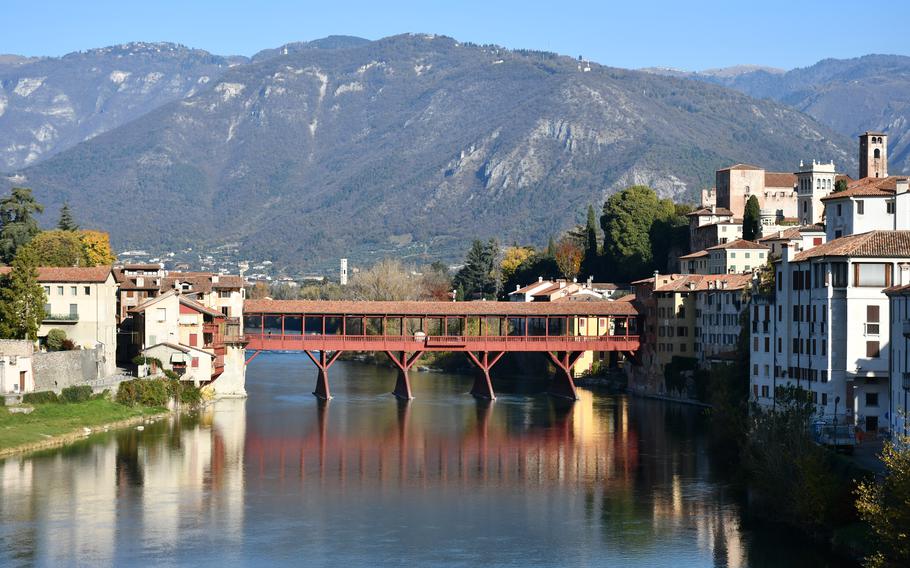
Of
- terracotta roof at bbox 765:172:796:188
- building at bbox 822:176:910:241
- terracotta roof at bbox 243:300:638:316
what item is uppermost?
terracotta roof at bbox 765:172:796:188

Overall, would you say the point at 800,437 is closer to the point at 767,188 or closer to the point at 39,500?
the point at 39,500

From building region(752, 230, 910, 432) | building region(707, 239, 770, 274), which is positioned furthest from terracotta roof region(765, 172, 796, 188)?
building region(752, 230, 910, 432)

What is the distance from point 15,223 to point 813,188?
59.1 m

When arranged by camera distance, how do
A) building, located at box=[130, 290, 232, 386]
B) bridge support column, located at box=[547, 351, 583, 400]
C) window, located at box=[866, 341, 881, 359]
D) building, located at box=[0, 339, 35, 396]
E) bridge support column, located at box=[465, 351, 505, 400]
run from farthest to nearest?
1. bridge support column, located at box=[547, 351, 583, 400]
2. bridge support column, located at box=[465, 351, 505, 400]
3. building, located at box=[130, 290, 232, 386]
4. building, located at box=[0, 339, 35, 396]
5. window, located at box=[866, 341, 881, 359]

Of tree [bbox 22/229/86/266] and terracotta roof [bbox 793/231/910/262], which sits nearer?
terracotta roof [bbox 793/231/910/262]

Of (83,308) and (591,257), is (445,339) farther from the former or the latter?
(591,257)

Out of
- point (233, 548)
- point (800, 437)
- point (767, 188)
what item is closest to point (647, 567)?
point (800, 437)

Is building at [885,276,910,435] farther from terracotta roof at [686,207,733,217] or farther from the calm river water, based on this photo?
terracotta roof at [686,207,733,217]

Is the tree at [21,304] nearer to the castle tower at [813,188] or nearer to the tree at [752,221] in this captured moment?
the tree at [752,221]

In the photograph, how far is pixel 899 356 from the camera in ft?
164

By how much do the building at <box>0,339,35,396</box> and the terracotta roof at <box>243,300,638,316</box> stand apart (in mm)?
25220

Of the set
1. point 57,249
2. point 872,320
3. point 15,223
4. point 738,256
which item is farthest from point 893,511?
point 15,223

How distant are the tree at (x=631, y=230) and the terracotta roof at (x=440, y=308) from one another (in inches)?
1063

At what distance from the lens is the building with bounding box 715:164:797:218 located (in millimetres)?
126500
